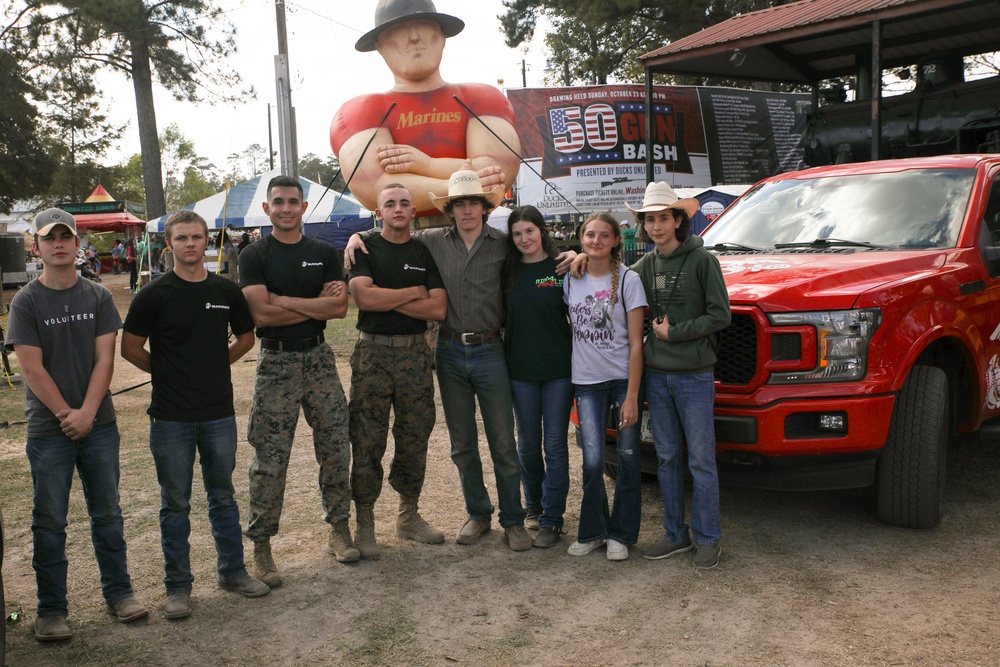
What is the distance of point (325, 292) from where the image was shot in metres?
4.31

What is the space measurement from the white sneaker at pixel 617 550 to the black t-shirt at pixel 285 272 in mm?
1787

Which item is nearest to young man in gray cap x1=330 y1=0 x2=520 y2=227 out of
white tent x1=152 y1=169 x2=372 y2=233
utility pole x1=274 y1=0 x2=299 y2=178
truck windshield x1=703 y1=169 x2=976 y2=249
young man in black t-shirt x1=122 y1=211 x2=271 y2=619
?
truck windshield x1=703 y1=169 x2=976 y2=249

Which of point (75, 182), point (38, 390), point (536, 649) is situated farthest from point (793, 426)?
point (75, 182)

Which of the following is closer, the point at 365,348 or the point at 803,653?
the point at 803,653

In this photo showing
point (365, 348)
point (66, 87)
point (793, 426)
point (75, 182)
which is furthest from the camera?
point (75, 182)

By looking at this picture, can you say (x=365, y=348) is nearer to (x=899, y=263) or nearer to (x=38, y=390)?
(x=38, y=390)

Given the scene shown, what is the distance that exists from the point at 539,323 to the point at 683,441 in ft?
3.01

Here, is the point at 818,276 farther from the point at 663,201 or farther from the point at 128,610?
the point at 128,610

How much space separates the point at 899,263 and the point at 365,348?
2780 millimetres

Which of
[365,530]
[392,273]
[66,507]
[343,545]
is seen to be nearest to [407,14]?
[392,273]

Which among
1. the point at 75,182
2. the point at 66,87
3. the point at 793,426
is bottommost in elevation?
the point at 793,426

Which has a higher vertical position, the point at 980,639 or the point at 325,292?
the point at 325,292


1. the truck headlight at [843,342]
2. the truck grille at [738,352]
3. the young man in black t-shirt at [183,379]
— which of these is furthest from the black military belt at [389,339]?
the truck headlight at [843,342]

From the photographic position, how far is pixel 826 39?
1298 cm
